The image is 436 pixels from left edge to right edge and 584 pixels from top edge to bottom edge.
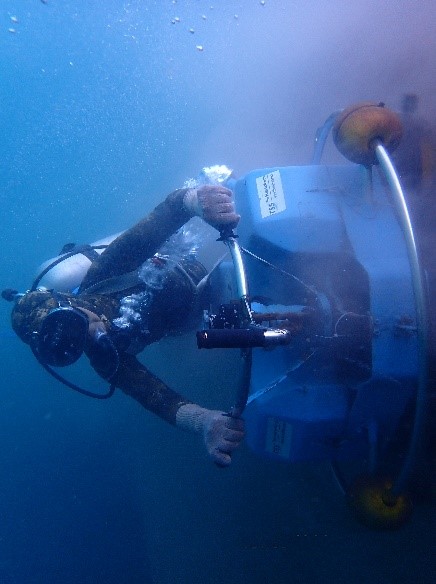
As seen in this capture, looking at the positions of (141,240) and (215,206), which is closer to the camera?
(215,206)

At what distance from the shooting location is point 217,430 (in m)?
2.34

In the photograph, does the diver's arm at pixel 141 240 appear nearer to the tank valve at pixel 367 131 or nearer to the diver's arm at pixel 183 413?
the diver's arm at pixel 183 413

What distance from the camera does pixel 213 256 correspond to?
15.1 ft

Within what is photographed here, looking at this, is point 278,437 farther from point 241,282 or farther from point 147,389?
point 241,282

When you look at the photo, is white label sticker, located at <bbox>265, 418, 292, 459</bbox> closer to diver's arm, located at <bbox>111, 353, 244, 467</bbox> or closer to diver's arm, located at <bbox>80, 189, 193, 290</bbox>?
diver's arm, located at <bbox>111, 353, 244, 467</bbox>

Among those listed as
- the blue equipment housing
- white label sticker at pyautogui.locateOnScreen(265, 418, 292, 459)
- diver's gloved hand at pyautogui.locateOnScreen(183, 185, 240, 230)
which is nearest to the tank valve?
the blue equipment housing

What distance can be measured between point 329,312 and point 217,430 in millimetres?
939

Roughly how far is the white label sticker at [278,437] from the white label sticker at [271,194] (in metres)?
1.37

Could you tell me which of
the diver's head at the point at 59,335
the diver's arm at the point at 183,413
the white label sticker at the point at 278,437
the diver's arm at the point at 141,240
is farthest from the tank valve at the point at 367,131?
the diver's head at the point at 59,335

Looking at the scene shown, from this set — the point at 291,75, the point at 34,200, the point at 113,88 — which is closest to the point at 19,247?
the point at 34,200

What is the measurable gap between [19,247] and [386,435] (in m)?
39.6

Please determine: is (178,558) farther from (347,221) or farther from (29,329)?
(347,221)

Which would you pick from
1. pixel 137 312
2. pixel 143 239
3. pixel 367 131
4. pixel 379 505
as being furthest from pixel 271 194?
pixel 379 505

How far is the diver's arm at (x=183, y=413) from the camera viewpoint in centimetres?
224
